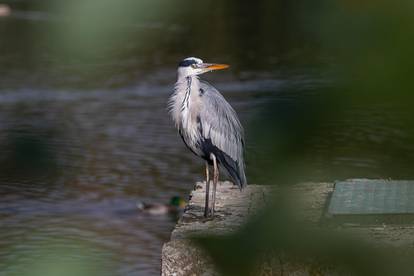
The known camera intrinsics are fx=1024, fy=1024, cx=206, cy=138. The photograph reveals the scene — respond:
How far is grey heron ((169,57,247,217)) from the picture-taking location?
486cm

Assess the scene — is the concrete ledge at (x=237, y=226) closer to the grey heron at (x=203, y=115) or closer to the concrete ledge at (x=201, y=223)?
the concrete ledge at (x=201, y=223)

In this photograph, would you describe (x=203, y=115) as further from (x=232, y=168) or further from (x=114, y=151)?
(x=114, y=151)

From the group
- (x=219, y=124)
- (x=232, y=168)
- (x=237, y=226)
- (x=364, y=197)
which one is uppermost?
(x=237, y=226)

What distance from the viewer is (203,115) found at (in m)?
4.89

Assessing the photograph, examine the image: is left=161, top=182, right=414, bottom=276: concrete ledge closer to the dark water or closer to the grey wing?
the dark water

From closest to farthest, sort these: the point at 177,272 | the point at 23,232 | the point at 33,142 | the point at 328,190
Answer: the point at 33,142
the point at 177,272
the point at 328,190
the point at 23,232

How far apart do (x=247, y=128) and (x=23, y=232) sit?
7407 millimetres

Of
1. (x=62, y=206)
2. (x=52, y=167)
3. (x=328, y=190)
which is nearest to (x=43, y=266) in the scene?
(x=52, y=167)

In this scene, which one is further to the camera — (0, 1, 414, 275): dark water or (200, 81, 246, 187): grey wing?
(200, 81, 246, 187): grey wing

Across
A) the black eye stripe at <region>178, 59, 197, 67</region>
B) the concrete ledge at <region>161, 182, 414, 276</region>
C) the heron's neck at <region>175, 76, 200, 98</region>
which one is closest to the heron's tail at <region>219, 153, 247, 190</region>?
the concrete ledge at <region>161, 182, 414, 276</region>

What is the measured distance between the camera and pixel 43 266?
82cm

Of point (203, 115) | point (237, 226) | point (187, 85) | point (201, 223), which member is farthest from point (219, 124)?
point (237, 226)

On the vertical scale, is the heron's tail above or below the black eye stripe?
below

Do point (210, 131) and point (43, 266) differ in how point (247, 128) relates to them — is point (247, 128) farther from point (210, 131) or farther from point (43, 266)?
point (210, 131)
